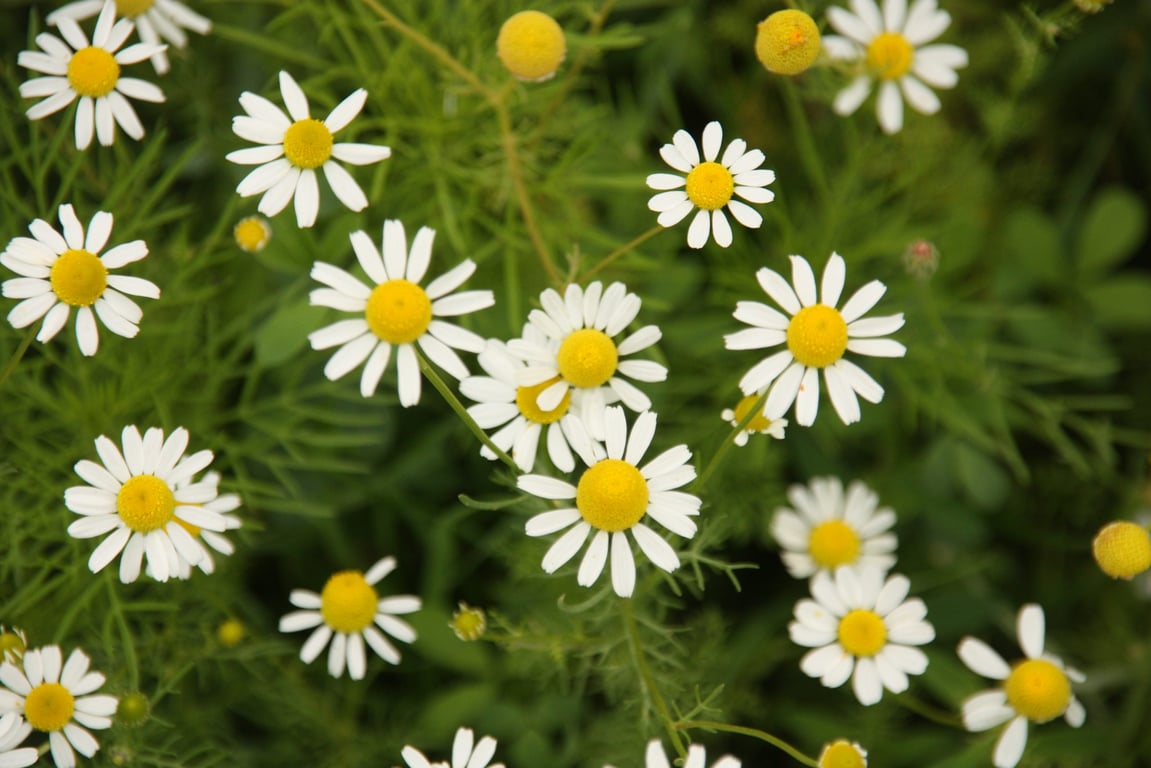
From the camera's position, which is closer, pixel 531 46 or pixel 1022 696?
pixel 531 46

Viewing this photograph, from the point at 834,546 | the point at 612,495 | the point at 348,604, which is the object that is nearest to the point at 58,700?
the point at 348,604

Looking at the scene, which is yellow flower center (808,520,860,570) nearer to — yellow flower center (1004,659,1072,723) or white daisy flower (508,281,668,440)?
yellow flower center (1004,659,1072,723)


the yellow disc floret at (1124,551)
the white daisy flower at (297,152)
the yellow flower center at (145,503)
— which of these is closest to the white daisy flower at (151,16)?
the white daisy flower at (297,152)

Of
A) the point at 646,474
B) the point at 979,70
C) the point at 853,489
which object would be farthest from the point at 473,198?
the point at 979,70

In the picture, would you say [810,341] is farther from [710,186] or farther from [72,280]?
[72,280]

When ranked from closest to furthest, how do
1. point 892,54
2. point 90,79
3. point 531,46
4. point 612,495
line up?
point 612,495, point 531,46, point 90,79, point 892,54

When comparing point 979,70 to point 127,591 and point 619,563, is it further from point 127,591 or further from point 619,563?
point 127,591
